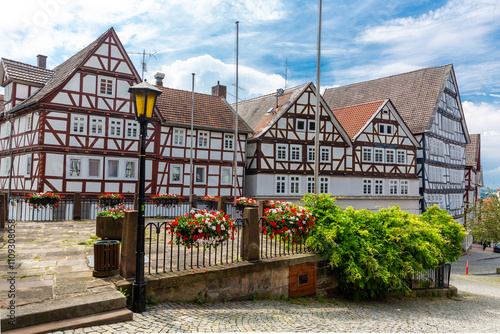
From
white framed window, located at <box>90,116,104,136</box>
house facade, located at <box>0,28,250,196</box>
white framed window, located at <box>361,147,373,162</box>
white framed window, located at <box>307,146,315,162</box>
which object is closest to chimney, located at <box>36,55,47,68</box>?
house facade, located at <box>0,28,250,196</box>

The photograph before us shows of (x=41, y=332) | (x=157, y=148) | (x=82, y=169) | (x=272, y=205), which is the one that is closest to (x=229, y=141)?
(x=157, y=148)

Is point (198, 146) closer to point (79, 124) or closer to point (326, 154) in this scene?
point (79, 124)

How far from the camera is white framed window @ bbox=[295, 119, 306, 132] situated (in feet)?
97.4

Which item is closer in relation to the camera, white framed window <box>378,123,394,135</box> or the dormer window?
the dormer window

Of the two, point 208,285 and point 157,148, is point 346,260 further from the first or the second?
point 157,148

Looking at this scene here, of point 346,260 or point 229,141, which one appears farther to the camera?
point 229,141

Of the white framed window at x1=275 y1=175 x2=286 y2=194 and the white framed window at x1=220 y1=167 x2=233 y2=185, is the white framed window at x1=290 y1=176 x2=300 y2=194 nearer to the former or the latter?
the white framed window at x1=275 y1=175 x2=286 y2=194

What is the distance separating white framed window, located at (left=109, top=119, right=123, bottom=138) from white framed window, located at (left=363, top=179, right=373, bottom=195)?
20218 millimetres

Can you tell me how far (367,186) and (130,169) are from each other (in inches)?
773

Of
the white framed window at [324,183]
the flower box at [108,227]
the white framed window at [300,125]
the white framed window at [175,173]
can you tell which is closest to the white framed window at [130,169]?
the white framed window at [175,173]

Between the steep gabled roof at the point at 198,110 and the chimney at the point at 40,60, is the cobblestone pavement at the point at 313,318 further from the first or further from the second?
the chimney at the point at 40,60

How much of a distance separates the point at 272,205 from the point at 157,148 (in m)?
15.1

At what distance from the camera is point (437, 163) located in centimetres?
3728

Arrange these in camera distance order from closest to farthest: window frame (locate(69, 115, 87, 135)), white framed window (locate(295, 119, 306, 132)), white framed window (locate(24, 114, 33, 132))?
window frame (locate(69, 115, 87, 135))
white framed window (locate(24, 114, 33, 132))
white framed window (locate(295, 119, 306, 132))
